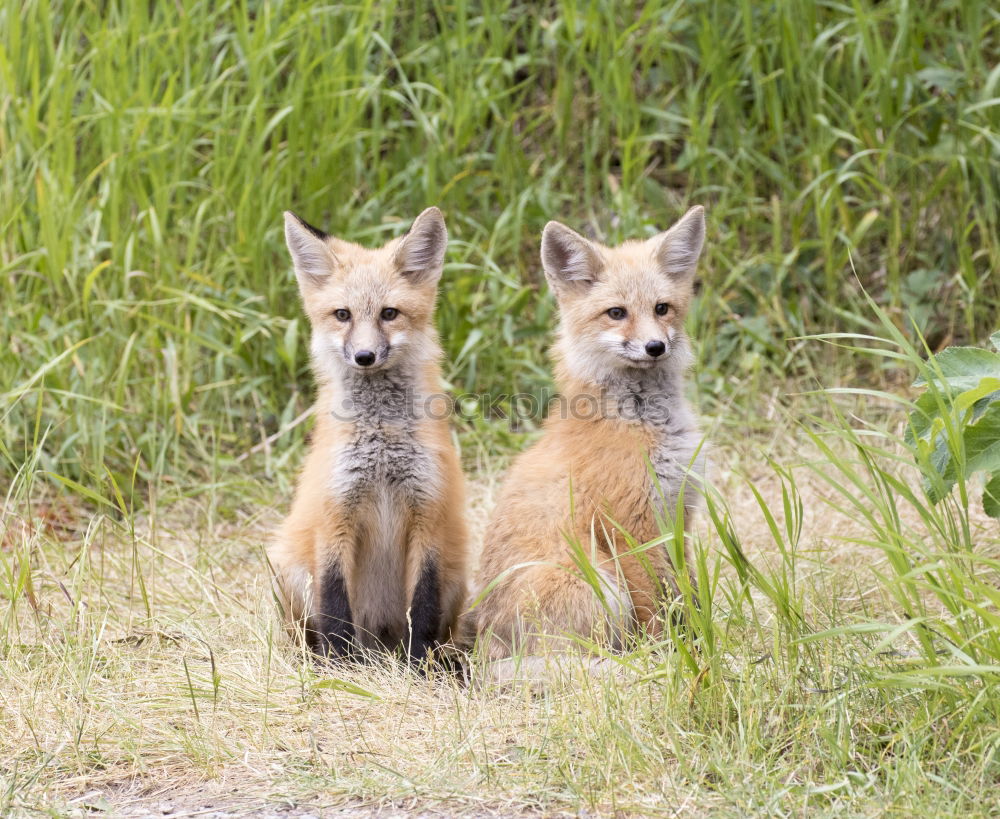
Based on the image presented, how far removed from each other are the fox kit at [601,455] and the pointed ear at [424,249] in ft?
1.32

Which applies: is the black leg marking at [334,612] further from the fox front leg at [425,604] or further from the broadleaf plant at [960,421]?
the broadleaf plant at [960,421]

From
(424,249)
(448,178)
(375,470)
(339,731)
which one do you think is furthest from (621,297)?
(448,178)

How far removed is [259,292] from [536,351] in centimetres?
149

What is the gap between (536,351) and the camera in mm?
5988

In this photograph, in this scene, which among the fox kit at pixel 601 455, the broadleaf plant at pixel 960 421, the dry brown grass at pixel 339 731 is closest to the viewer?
the dry brown grass at pixel 339 731

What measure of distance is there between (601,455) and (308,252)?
4.25 ft

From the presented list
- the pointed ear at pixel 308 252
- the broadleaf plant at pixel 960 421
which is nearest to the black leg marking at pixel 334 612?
the pointed ear at pixel 308 252

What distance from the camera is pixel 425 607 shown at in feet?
12.4

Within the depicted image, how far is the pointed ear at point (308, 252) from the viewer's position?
13.0ft

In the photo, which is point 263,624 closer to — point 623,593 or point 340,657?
point 340,657

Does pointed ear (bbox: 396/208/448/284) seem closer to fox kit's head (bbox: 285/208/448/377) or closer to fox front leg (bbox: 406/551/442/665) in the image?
fox kit's head (bbox: 285/208/448/377)

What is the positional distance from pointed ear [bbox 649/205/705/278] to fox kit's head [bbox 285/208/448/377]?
799 mm

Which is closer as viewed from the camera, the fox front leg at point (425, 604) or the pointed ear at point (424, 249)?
the fox front leg at point (425, 604)

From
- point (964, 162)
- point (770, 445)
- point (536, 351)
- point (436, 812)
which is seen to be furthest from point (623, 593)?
point (964, 162)
